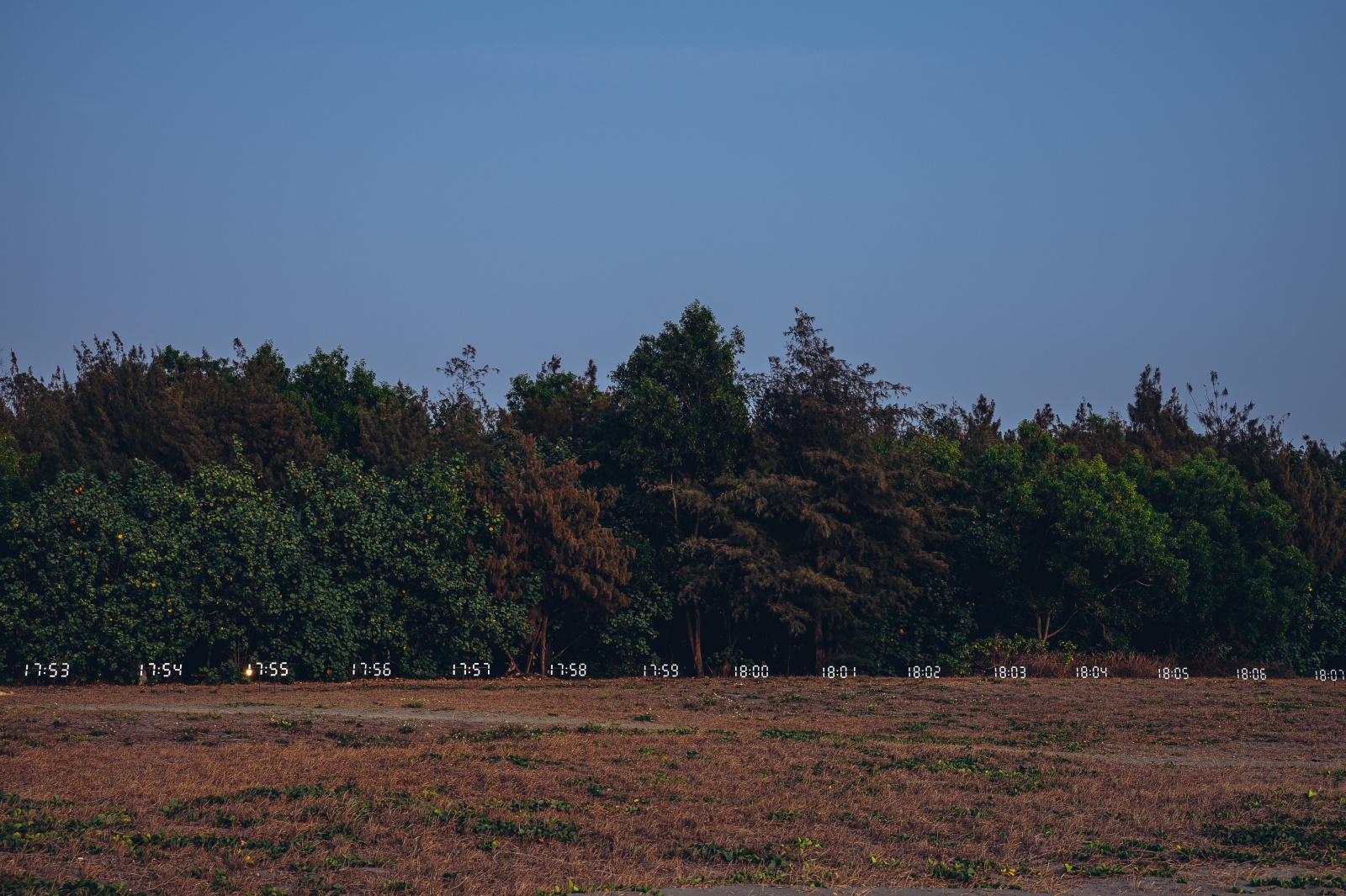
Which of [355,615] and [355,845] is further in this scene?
[355,615]

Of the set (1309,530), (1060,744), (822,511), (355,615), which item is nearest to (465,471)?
(355,615)

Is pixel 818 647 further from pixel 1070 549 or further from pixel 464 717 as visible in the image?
pixel 464 717

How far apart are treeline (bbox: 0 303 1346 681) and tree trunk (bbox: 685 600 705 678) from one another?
0.26 m

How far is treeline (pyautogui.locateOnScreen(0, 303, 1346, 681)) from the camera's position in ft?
84.9

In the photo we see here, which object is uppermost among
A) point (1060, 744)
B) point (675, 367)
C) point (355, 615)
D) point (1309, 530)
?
point (675, 367)

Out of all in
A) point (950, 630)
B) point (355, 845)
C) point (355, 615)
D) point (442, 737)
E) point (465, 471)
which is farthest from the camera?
point (950, 630)

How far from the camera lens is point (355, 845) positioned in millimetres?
9531

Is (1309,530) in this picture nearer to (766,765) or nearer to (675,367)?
(675,367)

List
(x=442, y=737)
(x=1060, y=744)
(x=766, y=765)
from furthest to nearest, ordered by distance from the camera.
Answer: (x=1060, y=744)
(x=442, y=737)
(x=766, y=765)

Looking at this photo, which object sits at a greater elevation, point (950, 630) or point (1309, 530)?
point (1309, 530)

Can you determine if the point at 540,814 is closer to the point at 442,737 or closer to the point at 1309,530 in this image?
the point at 442,737

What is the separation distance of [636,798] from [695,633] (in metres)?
20.3

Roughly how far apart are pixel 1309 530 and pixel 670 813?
3483cm

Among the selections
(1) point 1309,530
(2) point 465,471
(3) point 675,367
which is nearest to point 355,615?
(2) point 465,471
